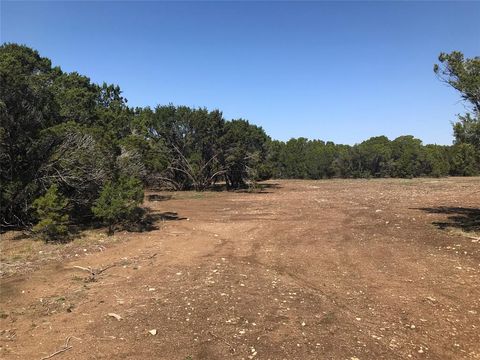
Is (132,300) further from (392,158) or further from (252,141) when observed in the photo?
(392,158)

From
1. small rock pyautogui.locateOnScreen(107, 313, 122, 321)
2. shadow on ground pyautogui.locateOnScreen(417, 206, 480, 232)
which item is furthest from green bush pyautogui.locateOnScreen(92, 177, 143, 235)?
shadow on ground pyautogui.locateOnScreen(417, 206, 480, 232)

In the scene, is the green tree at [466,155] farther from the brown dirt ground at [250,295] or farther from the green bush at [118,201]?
the green bush at [118,201]

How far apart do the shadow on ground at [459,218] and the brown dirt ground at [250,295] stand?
0.67 ft

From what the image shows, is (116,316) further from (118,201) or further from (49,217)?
(118,201)

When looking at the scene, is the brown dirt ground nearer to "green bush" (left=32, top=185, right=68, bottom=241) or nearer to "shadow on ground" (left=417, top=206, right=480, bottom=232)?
"shadow on ground" (left=417, top=206, right=480, bottom=232)

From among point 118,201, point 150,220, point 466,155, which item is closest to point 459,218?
point 466,155

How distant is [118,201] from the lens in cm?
1491

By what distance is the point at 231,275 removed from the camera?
972 cm

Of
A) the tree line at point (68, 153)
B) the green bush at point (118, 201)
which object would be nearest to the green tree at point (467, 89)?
the tree line at point (68, 153)

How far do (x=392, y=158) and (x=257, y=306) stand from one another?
7256cm

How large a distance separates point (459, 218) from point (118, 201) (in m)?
13.5

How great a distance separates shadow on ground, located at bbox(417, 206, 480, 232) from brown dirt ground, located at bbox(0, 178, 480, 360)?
0.67 feet

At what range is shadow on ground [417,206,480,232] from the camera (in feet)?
48.5

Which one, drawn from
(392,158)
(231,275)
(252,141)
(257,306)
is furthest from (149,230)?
(392,158)
